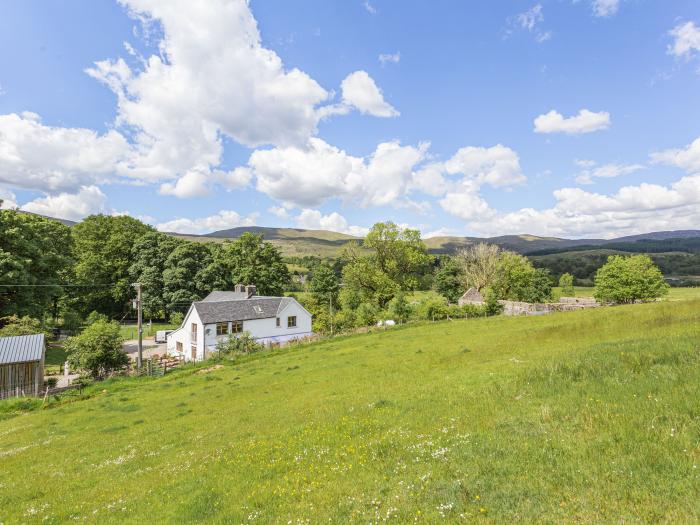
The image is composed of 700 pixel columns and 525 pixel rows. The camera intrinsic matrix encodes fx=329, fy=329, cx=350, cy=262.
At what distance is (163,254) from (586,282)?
558 feet

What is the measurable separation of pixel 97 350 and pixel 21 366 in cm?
544

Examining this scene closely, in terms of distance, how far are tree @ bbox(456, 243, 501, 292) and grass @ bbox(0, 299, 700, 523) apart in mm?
57226

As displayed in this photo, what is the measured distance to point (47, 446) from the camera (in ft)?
54.4

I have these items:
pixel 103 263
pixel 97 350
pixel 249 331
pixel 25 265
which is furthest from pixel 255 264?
pixel 97 350

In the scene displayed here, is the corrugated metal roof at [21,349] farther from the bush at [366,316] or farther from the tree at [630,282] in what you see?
the tree at [630,282]

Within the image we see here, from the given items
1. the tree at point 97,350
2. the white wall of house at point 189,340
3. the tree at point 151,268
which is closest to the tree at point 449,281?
the white wall of house at point 189,340

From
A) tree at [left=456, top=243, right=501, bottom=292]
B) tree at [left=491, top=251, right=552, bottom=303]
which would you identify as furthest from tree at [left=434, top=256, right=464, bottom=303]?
tree at [left=491, top=251, right=552, bottom=303]

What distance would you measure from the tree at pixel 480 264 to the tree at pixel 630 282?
20721 millimetres

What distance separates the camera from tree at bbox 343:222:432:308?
65312 mm

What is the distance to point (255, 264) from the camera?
76188 mm

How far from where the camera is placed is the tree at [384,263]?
65312 millimetres

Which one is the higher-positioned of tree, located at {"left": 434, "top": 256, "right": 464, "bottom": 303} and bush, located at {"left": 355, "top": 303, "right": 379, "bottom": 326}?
tree, located at {"left": 434, "top": 256, "right": 464, "bottom": 303}

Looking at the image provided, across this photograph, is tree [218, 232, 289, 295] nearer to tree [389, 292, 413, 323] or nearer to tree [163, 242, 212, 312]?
tree [163, 242, 212, 312]

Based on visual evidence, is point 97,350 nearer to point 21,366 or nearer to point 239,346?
point 21,366
